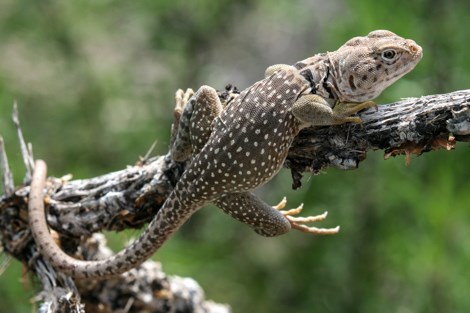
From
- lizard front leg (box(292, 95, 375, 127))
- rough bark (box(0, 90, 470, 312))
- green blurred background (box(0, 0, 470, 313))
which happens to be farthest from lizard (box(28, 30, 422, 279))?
green blurred background (box(0, 0, 470, 313))

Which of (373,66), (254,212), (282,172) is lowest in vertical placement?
(254,212)

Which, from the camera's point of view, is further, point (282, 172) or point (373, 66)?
point (282, 172)

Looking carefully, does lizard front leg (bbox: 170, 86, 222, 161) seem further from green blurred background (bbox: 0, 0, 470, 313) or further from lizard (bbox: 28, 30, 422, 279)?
green blurred background (bbox: 0, 0, 470, 313)

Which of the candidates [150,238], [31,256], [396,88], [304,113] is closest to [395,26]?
[396,88]

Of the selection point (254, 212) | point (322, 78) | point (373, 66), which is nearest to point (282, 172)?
point (254, 212)

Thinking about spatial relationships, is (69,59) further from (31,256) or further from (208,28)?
(31,256)

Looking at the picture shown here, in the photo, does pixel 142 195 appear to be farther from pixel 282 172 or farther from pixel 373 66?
pixel 282 172

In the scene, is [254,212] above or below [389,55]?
below
